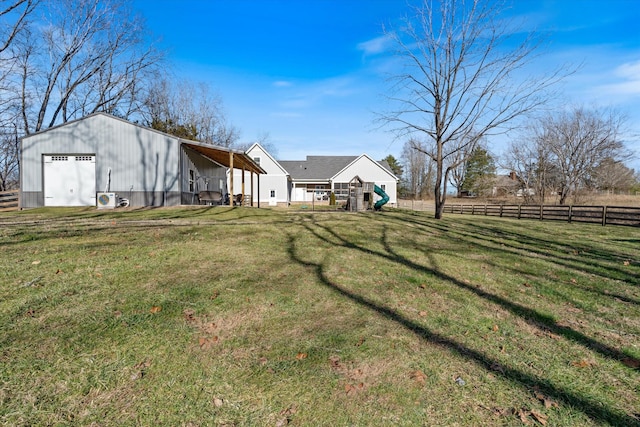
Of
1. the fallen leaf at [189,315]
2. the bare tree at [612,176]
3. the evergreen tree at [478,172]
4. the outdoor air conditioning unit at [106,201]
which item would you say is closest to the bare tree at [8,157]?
the outdoor air conditioning unit at [106,201]

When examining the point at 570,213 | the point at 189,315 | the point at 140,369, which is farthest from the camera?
the point at 570,213

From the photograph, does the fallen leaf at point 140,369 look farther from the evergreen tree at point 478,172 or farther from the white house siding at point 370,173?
the evergreen tree at point 478,172

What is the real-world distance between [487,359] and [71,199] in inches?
778

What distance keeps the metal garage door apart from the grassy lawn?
11.9 metres

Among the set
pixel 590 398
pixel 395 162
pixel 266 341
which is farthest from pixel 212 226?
pixel 395 162

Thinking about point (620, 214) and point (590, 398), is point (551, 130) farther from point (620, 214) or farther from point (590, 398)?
point (590, 398)

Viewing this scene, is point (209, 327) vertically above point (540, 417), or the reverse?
point (209, 327)

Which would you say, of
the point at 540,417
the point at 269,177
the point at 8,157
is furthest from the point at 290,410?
the point at 8,157

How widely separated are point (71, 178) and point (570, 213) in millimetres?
26824

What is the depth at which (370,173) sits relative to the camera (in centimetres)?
3669

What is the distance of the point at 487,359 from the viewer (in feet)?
9.84

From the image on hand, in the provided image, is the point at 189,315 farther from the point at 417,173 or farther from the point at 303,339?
the point at 417,173

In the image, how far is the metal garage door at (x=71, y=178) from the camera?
1625 centimetres

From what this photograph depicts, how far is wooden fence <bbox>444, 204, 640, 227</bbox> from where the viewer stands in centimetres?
1513
